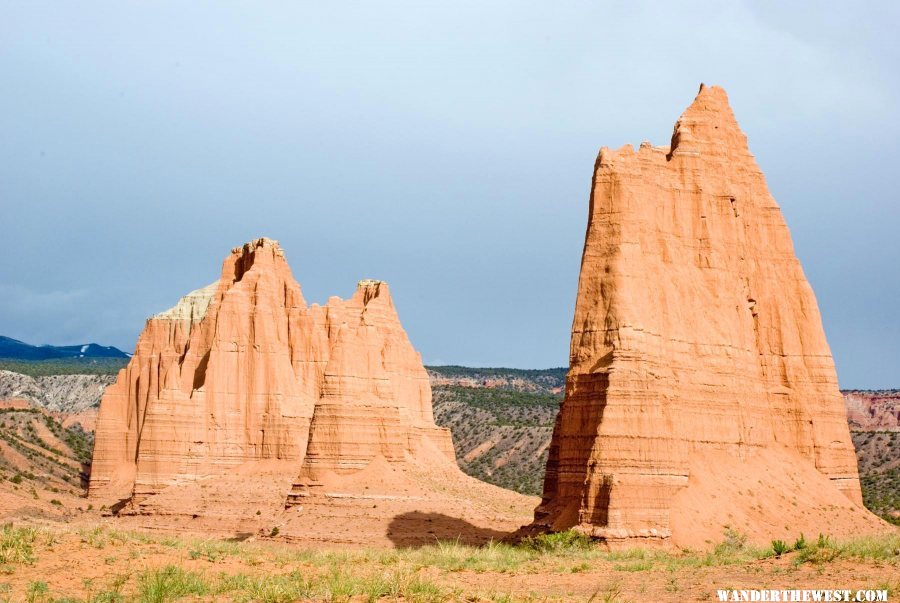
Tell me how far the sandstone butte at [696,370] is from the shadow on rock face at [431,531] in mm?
11715

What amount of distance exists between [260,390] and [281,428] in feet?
11.1

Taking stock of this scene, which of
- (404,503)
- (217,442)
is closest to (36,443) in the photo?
(217,442)

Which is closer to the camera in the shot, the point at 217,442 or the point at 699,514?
the point at 699,514

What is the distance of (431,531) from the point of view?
2562 inches

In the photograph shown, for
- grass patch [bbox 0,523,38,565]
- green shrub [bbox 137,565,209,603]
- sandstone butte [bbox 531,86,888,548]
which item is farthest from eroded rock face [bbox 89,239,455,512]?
green shrub [bbox 137,565,209,603]

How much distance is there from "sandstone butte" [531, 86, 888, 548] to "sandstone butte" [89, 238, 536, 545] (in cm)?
1620

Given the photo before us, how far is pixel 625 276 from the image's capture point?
159 ft

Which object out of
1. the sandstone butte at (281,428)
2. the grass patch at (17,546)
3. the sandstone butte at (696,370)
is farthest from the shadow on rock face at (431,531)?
the grass patch at (17,546)

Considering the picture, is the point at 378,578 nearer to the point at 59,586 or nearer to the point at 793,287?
the point at 59,586

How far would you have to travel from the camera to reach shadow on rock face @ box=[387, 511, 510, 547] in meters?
62.6

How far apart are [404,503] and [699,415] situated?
23.5 m

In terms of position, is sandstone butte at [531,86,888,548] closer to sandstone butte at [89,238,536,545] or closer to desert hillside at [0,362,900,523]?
sandstone butte at [89,238,536,545]

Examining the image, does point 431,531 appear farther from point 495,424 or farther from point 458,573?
point 495,424

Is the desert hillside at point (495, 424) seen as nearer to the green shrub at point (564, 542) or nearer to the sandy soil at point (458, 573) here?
the green shrub at point (564, 542)
